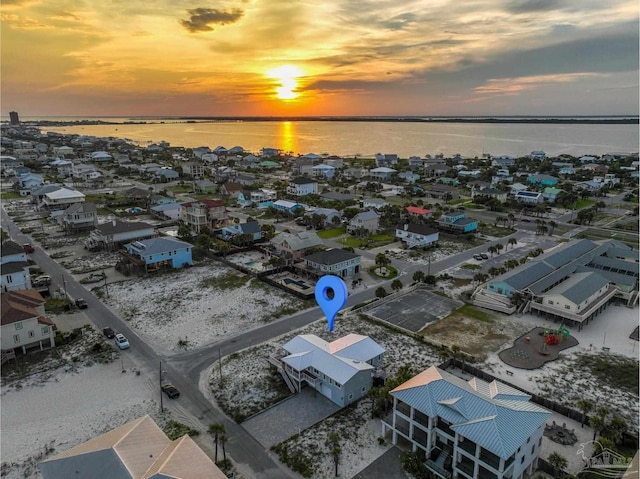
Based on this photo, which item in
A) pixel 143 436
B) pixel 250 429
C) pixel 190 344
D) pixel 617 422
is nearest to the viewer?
pixel 143 436

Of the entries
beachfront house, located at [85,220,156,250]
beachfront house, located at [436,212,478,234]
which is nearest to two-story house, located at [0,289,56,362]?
beachfront house, located at [85,220,156,250]

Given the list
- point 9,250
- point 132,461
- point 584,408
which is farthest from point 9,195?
point 584,408

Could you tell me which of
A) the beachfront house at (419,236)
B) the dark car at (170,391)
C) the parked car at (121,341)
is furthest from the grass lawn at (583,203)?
the parked car at (121,341)

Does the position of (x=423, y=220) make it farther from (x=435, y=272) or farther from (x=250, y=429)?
(x=250, y=429)

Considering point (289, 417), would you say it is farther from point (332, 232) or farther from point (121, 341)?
point (332, 232)

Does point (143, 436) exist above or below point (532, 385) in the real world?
above

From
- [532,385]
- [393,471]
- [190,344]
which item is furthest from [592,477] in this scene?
[190,344]
